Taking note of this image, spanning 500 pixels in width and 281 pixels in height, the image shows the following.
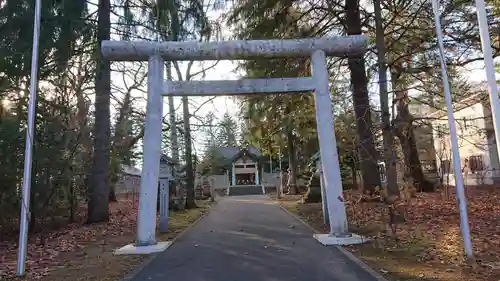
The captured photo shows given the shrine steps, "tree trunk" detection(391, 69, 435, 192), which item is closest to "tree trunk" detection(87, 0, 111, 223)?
"tree trunk" detection(391, 69, 435, 192)

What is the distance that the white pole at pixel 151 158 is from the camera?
916 cm

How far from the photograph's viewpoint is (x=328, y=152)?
9.64m

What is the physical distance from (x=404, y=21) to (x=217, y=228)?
342 inches

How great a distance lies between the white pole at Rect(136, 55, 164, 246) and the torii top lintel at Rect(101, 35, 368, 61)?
32 cm

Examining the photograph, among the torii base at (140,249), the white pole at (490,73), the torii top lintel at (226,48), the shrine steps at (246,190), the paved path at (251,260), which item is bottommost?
the paved path at (251,260)

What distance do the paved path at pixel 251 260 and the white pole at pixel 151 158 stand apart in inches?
28.4

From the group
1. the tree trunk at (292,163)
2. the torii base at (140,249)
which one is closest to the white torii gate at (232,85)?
the torii base at (140,249)

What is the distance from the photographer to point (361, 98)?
1439cm

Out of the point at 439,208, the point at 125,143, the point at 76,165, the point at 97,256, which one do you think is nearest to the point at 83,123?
the point at 76,165

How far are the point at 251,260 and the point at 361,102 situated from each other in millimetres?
8810

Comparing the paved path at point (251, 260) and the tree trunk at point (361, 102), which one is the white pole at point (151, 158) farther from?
the tree trunk at point (361, 102)

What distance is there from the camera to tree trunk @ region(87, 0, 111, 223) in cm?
1403

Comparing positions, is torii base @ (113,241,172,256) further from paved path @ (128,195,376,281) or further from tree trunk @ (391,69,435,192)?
tree trunk @ (391,69,435,192)

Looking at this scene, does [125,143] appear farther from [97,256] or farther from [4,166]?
[97,256]
